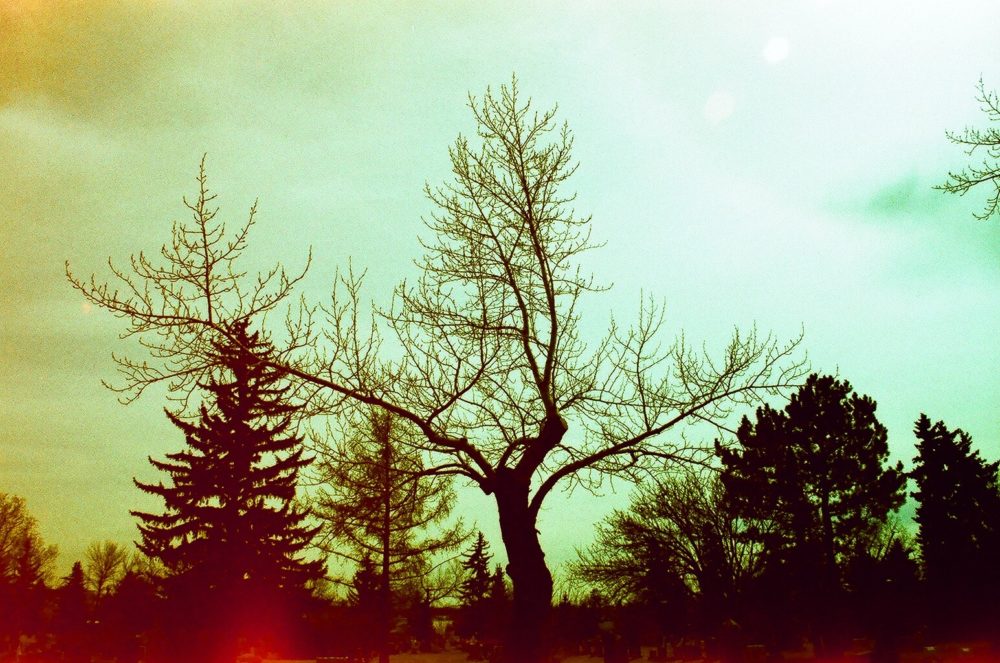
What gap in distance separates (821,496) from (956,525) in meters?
14.6

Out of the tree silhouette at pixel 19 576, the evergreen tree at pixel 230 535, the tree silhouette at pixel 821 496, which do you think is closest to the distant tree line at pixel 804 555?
the tree silhouette at pixel 821 496

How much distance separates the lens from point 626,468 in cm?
903

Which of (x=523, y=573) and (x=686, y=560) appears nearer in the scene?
(x=523, y=573)

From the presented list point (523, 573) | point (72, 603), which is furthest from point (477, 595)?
point (523, 573)

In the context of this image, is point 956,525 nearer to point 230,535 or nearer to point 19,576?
point 230,535

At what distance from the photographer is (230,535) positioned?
2981cm

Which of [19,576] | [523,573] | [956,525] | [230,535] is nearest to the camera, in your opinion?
[523,573]

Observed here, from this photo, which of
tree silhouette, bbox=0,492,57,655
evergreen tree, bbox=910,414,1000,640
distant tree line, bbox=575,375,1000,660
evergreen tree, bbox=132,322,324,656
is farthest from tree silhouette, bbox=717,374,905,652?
tree silhouette, bbox=0,492,57,655

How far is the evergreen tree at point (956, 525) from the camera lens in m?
38.3

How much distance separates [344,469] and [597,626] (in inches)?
2509

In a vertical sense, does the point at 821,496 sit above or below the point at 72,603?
above

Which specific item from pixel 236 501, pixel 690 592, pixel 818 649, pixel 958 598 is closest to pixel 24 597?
pixel 236 501

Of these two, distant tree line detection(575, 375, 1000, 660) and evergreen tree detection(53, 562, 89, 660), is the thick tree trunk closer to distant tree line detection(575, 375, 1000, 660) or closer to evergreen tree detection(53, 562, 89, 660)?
distant tree line detection(575, 375, 1000, 660)

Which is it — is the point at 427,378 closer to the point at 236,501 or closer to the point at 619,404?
the point at 619,404
